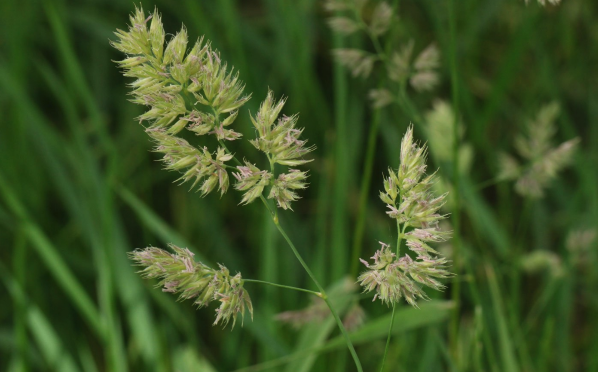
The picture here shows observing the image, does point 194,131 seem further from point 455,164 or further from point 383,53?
point 383,53

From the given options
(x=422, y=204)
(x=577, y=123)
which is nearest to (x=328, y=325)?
(x=422, y=204)

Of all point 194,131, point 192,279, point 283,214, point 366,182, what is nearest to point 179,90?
point 194,131

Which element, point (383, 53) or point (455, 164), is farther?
point (383, 53)

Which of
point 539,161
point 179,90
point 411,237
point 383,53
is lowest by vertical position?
point 411,237

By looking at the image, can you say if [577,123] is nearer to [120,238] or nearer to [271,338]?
[271,338]

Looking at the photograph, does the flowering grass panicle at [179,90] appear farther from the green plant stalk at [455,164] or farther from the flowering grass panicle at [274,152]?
the green plant stalk at [455,164]

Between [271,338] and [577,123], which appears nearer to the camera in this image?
[271,338]

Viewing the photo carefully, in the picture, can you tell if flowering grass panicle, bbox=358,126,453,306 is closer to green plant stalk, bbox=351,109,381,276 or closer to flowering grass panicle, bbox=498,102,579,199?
green plant stalk, bbox=351,109,381,276

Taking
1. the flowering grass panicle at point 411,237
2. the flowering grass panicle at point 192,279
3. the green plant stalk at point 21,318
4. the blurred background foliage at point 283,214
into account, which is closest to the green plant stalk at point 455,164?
the blurred background foliage at point 283,214

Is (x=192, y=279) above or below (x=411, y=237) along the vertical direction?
below
